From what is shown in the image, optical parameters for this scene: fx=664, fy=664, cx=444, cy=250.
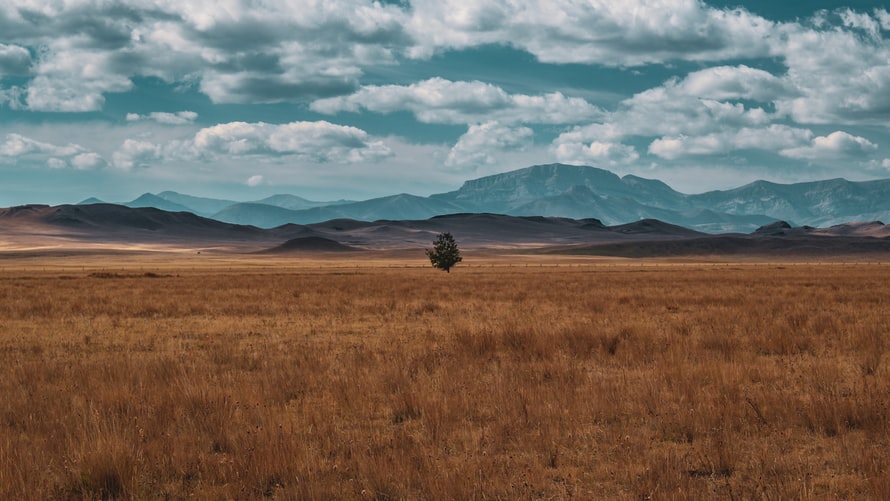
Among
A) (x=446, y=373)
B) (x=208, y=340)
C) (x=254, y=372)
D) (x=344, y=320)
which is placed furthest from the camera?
(x=344, y=320)

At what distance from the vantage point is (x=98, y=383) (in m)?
10.7

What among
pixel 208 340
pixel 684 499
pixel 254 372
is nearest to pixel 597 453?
pixel 684 499

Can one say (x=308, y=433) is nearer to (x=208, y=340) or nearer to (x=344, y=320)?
(x=208, y=340)

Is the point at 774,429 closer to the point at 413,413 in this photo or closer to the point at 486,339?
the point at 413,413

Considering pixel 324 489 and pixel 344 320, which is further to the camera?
pixel 344 320

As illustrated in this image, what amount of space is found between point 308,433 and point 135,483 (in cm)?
217

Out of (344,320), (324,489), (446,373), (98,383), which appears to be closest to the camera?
(324,489)

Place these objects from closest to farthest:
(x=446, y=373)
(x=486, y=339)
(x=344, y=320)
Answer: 1. (x=446, y=373)
2. (x=486, y=339)
3. (x=344, y=320)

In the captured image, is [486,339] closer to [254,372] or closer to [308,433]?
[254,372]

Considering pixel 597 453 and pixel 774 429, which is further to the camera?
pixel 774 429

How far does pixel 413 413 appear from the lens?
9.30 m

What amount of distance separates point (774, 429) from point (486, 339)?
793cm

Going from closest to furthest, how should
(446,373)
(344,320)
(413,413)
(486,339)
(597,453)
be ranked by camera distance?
1. (597,453)
2. (413,413)
3. (446,373)
4. (486,339)
5. (344,320)

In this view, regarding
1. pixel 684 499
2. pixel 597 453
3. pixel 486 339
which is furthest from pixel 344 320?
pixel 684 499
